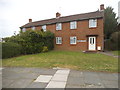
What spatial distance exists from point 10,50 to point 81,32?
12340 mm

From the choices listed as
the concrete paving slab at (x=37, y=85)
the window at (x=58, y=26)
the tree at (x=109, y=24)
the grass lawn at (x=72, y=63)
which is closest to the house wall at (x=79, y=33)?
the window at (x=58, y=26)

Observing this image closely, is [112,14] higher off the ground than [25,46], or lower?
higher

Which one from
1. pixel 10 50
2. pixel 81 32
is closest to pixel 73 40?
pixel 81 32

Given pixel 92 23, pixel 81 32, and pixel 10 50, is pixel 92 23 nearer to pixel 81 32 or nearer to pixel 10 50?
pixel 81 32

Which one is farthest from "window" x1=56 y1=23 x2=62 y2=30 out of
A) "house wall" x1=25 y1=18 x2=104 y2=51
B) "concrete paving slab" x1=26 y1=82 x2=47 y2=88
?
"concrete paving slab" x1=26 y1=82 x2=47 y2=88

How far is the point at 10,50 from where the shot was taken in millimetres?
12398

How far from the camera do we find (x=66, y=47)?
21.0 meters

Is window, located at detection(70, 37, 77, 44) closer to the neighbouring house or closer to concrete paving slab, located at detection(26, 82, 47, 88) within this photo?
the neighbouring house

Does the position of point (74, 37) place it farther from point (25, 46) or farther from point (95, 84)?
point (95, 84)

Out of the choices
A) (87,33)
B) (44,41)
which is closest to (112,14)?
(87,33)

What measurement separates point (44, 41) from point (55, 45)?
4147 mm

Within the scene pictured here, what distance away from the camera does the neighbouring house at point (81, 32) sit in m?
18.3

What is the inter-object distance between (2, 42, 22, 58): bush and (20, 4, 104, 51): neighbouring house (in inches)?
377

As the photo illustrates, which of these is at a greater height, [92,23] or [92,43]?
[92,23]
